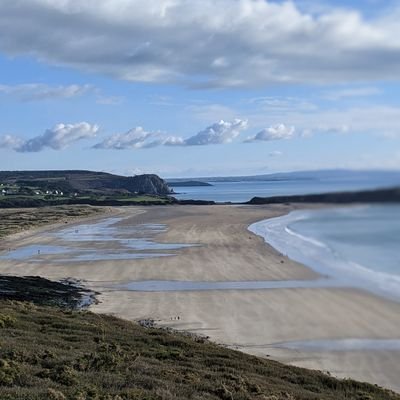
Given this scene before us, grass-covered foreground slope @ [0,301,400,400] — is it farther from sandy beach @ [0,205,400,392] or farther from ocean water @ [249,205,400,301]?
ocean water @ [249,205,400,301]

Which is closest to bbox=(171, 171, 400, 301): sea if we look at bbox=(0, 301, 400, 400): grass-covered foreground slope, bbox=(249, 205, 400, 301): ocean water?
bbox=(249, 205, 400, 301): ocean water

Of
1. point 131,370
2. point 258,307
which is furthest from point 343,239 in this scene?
point 131,370

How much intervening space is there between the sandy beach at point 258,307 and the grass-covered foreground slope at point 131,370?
10.4ft

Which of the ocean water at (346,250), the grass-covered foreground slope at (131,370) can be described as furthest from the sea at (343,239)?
the grass-covered foreground slope at (131,370)

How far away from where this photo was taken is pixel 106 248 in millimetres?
48281

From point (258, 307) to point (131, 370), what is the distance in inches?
546

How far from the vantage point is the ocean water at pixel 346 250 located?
107ft

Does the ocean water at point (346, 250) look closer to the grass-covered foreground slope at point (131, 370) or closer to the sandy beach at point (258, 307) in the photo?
the sandy beach at point (258, 307)

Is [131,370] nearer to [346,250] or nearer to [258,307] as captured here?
[258,307]

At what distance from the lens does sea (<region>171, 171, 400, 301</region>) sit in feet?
20.1

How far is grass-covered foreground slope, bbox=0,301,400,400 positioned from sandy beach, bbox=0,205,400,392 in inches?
124

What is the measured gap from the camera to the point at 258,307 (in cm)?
2525

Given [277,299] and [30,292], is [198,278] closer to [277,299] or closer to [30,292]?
[277,299]

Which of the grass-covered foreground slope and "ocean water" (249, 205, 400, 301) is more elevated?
the grass-covered foreground slope
